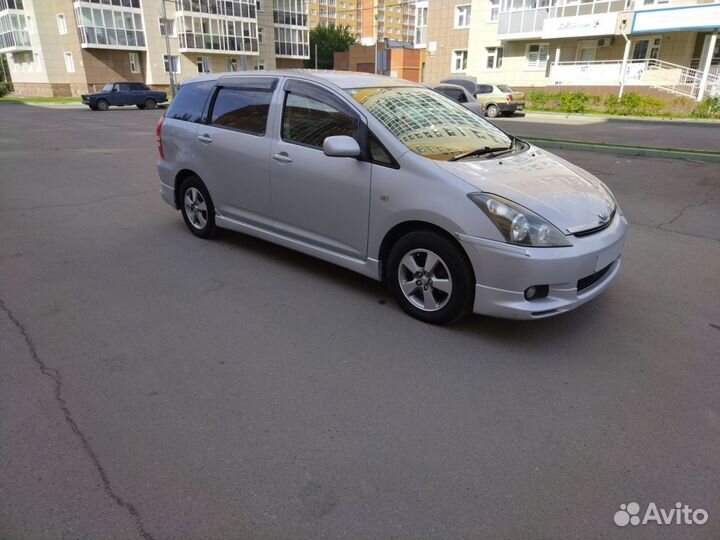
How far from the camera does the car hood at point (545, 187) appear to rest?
11.6 feet

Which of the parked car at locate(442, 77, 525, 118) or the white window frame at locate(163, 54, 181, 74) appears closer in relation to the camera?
the parked car at locate(442, 77, 525, 118)

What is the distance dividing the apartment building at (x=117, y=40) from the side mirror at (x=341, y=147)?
143 feet

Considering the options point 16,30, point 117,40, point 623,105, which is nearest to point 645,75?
point 623,105

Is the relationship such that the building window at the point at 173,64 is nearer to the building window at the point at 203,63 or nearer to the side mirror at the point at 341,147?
the building window at the point at 203,63

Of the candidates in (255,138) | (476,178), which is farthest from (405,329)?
(255,138)

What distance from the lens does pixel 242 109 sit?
512 centimetres

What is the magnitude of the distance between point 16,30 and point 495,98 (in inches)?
1858

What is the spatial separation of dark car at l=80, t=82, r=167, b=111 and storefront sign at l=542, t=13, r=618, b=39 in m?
24.5

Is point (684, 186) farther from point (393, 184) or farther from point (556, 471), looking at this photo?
point (556, 471)

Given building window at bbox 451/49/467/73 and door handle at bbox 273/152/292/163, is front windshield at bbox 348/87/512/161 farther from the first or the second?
building window at bbox 451/49/467/73

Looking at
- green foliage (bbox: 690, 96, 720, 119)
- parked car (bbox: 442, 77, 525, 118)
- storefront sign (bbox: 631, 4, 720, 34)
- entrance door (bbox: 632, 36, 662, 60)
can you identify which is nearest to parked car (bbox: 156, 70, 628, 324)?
parked car (bbox: 442, 77, 525, 118)

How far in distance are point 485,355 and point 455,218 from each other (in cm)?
97

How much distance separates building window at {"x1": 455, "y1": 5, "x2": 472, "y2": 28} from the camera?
39.1 metres

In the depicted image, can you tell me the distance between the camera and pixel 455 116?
4.77m
